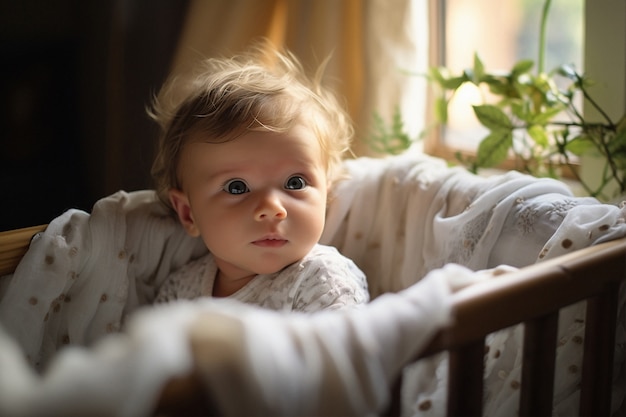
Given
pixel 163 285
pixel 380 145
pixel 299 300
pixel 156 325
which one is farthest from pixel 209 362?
pixel 380 145

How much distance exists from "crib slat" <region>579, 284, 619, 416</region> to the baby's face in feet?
1.40

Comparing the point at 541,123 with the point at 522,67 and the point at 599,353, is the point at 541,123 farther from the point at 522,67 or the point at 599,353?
the point at 599,353

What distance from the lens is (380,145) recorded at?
168 cm

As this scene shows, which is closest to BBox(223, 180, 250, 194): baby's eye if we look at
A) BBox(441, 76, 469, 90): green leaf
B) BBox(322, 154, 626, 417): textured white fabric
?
BBox(322, 154, 626, 417): textured white fabric

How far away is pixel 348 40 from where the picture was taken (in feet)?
5.51

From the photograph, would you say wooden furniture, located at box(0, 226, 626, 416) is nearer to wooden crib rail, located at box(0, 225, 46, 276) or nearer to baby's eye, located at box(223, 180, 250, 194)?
baby's eye, located at box(223, 180, 250, 194)

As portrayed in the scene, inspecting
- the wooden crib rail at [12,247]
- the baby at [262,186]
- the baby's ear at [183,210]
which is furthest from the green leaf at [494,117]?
the wooden crib rail at [12,247]

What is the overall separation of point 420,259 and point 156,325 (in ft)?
2.47

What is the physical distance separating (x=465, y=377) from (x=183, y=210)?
61 centimetres

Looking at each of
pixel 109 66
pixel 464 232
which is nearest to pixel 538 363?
pixel 464 232

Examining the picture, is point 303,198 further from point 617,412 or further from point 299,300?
point 617,412

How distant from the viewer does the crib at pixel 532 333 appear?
28.3 inches

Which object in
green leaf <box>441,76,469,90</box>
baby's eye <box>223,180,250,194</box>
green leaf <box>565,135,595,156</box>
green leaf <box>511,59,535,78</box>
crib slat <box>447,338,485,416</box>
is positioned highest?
green leaf <box>511,59,535,78</box>

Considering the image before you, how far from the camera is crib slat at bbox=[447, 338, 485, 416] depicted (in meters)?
0.77
